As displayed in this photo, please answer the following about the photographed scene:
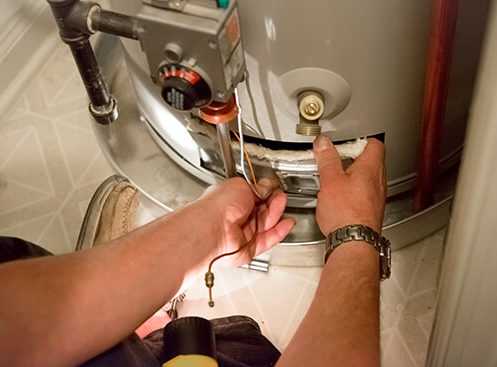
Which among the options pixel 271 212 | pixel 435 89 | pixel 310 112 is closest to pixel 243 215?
pixel 271 212

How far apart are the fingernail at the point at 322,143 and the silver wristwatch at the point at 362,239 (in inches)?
4.3

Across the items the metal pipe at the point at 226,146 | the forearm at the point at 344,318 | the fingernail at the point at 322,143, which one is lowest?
the forearm at the point at 344,318

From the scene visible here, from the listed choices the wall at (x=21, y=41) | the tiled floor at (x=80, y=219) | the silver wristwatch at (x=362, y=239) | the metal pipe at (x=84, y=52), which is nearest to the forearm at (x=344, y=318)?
the silver wristwatch at (x=362, y=239)

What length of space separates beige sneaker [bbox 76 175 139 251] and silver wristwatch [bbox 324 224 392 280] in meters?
0.43

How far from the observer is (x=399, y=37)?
2.18 ft

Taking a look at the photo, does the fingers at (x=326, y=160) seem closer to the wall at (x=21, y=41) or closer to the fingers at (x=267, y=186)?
the fingers at (x=267, y=186)

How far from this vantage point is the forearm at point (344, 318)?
0.59m

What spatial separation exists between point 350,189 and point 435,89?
136mm

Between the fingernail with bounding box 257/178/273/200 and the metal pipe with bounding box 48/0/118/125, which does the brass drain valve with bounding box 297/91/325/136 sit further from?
the metal pipe with bounding box 48/0/118/125

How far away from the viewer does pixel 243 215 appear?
0.79 meters

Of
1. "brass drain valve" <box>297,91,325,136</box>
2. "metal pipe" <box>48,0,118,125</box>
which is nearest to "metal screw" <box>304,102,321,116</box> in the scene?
"brass drain valve" <box>297,91,325,136</box>

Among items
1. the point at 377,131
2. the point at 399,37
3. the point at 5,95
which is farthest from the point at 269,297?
the point at 5,95

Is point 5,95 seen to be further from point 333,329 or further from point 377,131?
point 333,329

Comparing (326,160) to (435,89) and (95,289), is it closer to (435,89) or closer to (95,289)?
(435,89)
